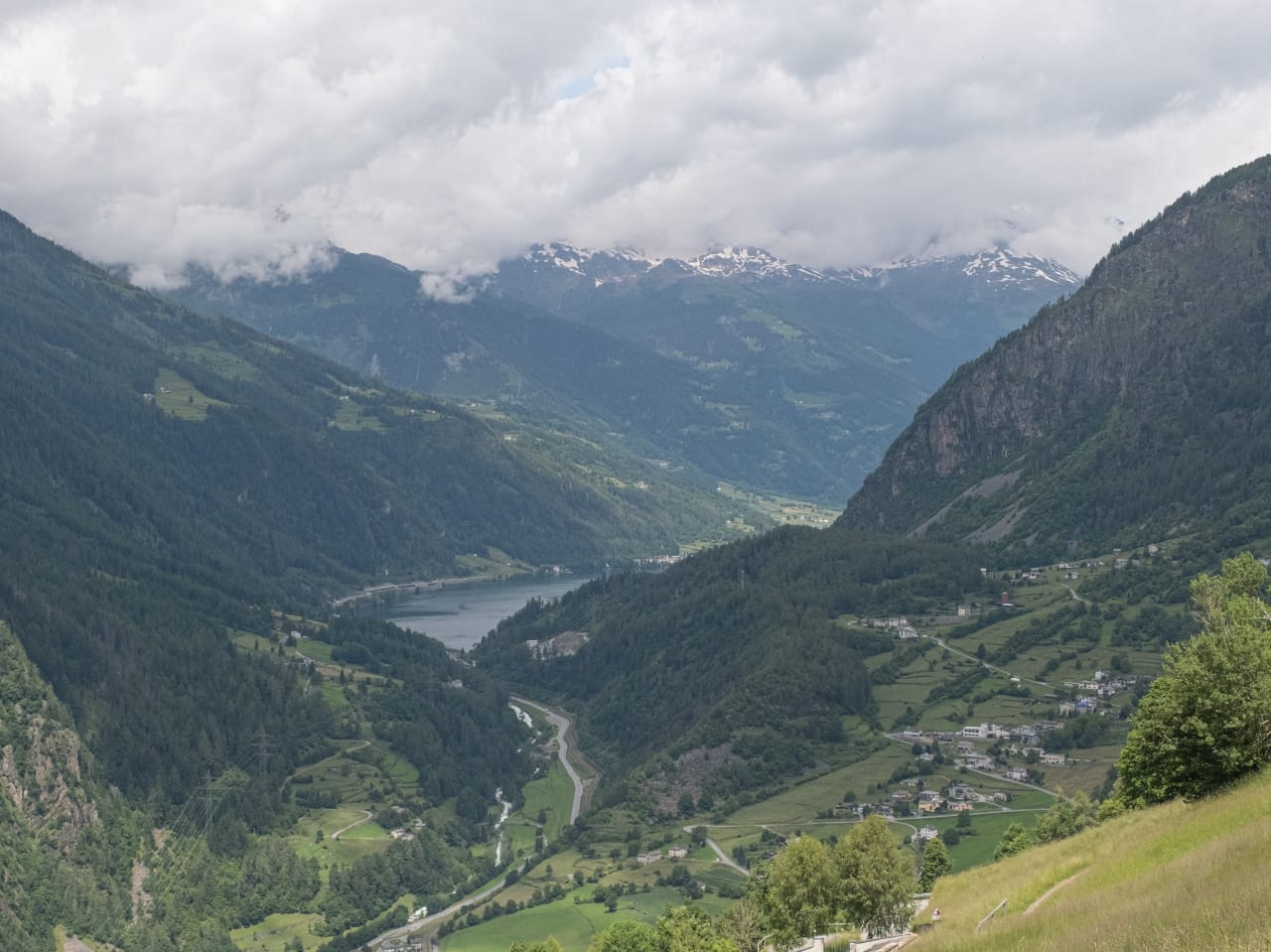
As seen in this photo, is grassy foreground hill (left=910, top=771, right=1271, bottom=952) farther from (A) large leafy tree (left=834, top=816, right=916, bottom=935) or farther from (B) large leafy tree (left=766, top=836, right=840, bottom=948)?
(B) large leafy tree (left=766, top=836, right=840, bottom=948)

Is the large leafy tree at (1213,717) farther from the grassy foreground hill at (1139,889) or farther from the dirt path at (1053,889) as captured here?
the dirt path at (1053,889)

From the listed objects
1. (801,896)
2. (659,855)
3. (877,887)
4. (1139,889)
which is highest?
(1139,889)

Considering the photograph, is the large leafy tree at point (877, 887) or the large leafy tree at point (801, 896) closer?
the large leafy tree at point (877, 887)

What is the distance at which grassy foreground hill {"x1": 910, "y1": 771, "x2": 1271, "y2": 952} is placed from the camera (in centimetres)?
3578

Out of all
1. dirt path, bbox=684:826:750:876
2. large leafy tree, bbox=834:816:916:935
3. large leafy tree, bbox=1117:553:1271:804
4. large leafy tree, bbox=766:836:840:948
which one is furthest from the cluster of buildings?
large leafy tree, bbox=1117:553:1271:804

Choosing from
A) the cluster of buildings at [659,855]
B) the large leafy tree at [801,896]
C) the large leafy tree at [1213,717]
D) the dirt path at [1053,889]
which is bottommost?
the cluster of buildings at [659,855]

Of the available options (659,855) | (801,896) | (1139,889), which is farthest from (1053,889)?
(659,855)

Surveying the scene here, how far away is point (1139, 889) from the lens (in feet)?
149

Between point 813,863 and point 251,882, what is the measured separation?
125m

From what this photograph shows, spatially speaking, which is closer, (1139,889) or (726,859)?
(1139,889)

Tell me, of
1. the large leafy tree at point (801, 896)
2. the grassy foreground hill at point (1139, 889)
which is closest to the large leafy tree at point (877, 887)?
the large leafy tree at point (801, 896)

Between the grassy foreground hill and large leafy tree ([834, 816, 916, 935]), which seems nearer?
the grassy foreground hill

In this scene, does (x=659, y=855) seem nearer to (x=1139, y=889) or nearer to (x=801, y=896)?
(x=801, y=896)

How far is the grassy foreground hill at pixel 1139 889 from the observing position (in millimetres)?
35781
